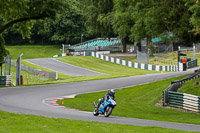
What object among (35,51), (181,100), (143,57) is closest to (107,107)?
(181,100)

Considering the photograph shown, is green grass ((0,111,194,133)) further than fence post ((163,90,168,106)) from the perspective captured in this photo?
Answer: No

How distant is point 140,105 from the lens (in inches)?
968

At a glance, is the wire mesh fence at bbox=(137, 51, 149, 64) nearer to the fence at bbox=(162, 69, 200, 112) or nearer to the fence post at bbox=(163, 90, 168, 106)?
the fence at bbox=(162, 69, 200, 112)

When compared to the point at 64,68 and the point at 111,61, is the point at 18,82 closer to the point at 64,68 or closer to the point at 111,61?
the point at 64,68

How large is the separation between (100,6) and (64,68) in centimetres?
2563

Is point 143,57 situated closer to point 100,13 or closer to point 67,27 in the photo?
point 100,13

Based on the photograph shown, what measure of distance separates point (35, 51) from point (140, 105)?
236ft

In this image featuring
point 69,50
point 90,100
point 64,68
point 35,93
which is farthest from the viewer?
point 69,50

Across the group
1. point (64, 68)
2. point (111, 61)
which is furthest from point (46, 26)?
point (64, 68)

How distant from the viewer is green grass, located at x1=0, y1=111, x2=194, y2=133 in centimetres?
1319

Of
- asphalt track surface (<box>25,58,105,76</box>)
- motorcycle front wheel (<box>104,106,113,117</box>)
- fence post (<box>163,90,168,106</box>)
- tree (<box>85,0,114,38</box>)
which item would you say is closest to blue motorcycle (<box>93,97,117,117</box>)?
motorcycle front wheel (<box>104,106,113,117</box>)

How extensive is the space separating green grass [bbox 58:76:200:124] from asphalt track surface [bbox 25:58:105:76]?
2377 centimetres

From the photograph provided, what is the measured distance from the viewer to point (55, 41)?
9956 cm

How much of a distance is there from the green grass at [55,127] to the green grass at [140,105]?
449 cm
